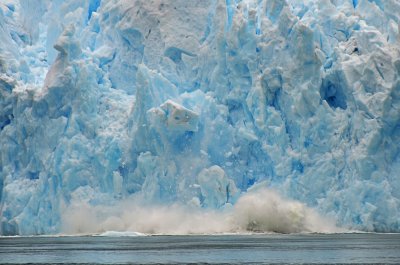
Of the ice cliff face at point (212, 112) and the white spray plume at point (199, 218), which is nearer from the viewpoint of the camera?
the ice cliff face at point (212, 112)

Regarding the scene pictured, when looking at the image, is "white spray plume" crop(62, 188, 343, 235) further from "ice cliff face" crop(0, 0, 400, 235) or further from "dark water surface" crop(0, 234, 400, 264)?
"dark water surface" crop(0, 234, 400, 264)

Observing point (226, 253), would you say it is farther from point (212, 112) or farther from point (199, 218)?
point (212, 112)

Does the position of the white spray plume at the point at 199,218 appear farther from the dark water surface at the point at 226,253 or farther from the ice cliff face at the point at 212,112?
the dark water surface at the point at 226,253

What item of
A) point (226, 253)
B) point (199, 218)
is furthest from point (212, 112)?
point (226, 253)

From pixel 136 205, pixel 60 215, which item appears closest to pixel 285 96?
pixel 136 205

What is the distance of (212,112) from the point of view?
4781 centimetres

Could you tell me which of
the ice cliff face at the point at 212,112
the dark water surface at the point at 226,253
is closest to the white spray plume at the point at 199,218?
the ice cliff face at the point at 212,112

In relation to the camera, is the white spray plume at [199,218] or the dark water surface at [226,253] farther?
the white spray plume at [199,218]

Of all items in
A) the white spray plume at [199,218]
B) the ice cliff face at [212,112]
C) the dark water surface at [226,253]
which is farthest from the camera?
the white spray plume at [199,218]

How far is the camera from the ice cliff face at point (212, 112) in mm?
44156

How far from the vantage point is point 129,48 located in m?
51.4

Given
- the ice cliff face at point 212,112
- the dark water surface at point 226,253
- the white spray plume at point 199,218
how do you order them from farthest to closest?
1. the white spray plume at point 199,218
2. the ice cliff face at point 212,112
3. the dark water surface at point 226,253

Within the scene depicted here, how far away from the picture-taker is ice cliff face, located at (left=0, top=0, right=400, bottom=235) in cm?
4416

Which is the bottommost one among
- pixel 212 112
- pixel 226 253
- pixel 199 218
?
pixel 199 218
